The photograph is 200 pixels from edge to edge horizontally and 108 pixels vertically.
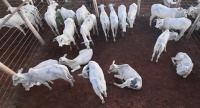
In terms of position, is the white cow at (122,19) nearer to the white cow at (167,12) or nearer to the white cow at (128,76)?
the white cow at (167,12)

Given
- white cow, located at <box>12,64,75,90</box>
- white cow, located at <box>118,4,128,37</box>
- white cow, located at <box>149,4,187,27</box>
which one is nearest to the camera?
white cow, located at <box>12,64,75,90</box>

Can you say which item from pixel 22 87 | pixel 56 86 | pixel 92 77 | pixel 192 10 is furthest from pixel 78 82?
pixel 192 10

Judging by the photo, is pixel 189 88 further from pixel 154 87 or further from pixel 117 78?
pixel 117 78

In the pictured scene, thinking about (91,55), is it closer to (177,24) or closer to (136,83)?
(136,83)

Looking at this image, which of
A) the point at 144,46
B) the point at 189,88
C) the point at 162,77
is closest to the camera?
the point at 189,88

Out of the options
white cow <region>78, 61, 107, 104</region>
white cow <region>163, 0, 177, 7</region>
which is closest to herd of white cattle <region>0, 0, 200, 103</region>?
white cow <region>78, 61, 107, 104</region>

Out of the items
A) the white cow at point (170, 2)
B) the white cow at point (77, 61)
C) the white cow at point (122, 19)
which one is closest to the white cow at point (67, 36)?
the white cow at point (77, 61)

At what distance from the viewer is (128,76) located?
4508 millimetres

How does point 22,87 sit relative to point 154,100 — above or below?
above

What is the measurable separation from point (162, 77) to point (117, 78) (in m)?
1.18

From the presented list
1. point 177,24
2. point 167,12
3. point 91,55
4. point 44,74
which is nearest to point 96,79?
point 44,74

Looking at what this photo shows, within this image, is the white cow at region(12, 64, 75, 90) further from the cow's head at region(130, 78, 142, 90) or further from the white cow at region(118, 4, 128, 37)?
the white cow at region(118, 4, 128, 37)

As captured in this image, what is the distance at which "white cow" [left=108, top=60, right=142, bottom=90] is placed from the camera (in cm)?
429

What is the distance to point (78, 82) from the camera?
16.0 feet
